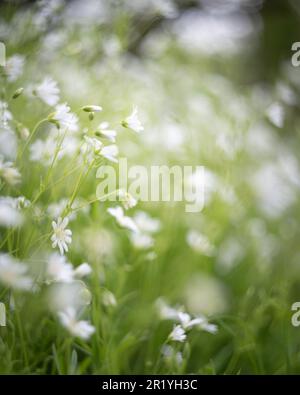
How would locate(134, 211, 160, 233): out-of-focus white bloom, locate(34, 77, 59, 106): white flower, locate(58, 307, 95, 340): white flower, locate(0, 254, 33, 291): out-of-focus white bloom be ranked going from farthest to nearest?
locate(134, 211, 160, 233): out-of-focus white bloom < locate(34, 77, 59, 106): white flower < locate(58, 307, 95, 340): white flower < locate(0, 254, 33, 291): out-of-focus white bloom

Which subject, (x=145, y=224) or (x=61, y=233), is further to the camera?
(x=145, y=224)

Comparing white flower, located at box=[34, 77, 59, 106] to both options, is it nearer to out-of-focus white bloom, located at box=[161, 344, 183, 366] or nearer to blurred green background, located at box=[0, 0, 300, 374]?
blurred green background, located at box=[0, 0, 300, 374]

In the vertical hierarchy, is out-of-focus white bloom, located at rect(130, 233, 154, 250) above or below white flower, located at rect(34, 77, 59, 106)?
below

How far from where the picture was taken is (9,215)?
38.8 inches

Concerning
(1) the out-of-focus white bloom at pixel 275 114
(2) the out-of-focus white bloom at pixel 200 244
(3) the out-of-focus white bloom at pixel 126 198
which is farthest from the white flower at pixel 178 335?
(1) the out-of-focus white bloom at pixel 275 114

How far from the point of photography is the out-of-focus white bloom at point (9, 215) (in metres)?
0.98

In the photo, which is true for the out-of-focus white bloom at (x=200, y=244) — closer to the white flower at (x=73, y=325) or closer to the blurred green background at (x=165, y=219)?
the blurred green background at (x=165, y=219)

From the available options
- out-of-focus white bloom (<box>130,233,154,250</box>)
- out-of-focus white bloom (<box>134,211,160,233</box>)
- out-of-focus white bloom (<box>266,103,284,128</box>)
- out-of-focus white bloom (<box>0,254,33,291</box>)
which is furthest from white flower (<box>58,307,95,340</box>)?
out-of-focus white bloom (<box>266,103,284,128</box>)

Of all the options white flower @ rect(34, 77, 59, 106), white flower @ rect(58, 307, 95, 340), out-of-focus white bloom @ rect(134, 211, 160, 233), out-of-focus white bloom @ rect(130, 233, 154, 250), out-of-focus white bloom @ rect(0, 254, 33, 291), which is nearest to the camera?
out-of-focus white bloom @ rect(0, 254, 33, 291)

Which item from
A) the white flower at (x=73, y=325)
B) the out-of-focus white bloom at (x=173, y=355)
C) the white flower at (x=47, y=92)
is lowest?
the out-of-focus white bloom at (x=173, y=355)

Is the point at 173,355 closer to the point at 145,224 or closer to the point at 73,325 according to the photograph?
the point at 73,325

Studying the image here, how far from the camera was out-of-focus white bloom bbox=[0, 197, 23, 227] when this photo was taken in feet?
3.23

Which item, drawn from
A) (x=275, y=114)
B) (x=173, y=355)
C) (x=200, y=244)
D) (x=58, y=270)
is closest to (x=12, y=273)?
(x=58, y=270)
